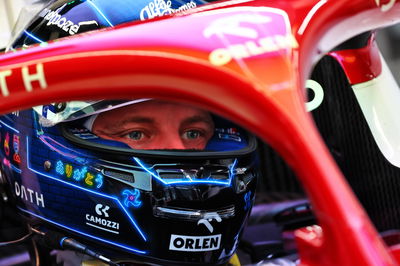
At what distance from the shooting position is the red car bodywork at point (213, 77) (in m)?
0.54

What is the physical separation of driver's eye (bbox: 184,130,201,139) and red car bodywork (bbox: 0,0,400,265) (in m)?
0.44

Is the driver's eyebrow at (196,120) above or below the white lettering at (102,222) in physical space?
above

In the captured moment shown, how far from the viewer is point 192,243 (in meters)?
0.94

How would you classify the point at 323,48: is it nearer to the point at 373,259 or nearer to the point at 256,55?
the point at 256,55

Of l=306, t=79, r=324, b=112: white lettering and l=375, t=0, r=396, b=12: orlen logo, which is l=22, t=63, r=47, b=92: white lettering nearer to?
l=375, t=0, r=396, b=12: orlen logo

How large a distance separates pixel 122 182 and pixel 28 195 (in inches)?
8.1

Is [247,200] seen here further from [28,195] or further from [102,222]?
[28,195]

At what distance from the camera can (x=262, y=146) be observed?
5.50 ft

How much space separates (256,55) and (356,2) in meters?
0.18

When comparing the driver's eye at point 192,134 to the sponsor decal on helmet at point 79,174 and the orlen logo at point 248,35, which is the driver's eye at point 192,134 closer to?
the sponsor decal on helmet at point 79,174

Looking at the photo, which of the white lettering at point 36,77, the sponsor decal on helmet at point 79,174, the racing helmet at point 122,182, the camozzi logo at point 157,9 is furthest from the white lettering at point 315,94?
the white lettering at point 36,77

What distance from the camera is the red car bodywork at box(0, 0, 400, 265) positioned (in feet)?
1.79

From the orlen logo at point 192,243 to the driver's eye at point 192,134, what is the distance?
0.18 metres

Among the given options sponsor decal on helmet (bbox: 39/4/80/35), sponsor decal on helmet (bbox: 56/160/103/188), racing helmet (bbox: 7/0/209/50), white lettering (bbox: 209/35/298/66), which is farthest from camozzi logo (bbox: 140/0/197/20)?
white lettering (bbox: 209/35/298/66)
